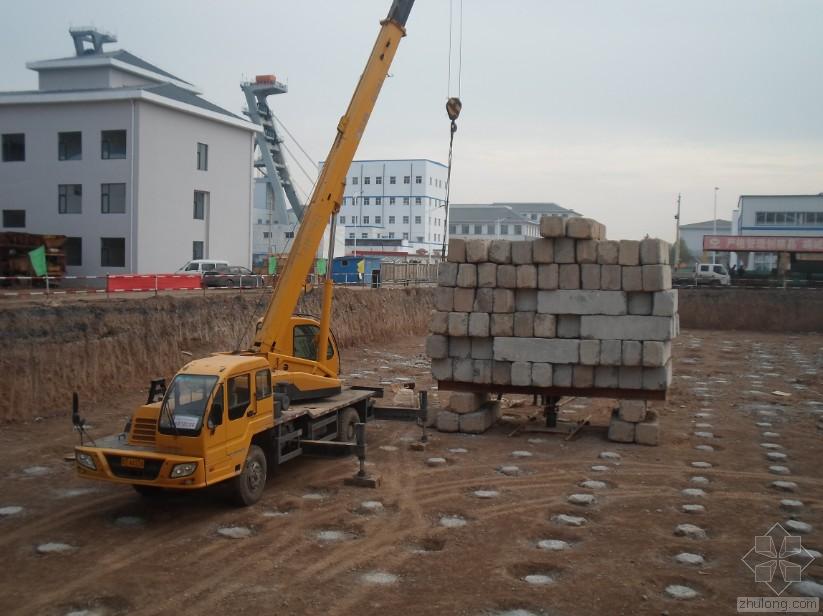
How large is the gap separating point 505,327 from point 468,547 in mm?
6479

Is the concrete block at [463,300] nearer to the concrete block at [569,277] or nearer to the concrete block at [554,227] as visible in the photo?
the concrete block at [569,277]

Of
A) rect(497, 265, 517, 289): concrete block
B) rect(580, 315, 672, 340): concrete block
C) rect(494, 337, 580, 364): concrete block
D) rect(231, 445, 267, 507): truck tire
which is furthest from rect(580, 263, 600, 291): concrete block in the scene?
rect(231, 445, 267, 507): truck tire

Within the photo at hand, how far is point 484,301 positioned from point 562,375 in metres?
2.10

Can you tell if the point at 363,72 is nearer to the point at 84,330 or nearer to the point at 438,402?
the point at 438,402

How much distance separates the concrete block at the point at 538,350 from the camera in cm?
1495

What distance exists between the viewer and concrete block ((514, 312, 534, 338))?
49.9 feet

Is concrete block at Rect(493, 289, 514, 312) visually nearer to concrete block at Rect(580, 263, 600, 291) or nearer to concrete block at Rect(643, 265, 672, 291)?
concrete block at Rect(580, 263, 600, 291)

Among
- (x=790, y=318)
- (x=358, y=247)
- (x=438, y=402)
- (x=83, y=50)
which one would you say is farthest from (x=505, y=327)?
(x=358, y=247)

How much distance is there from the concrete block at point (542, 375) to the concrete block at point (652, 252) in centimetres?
272

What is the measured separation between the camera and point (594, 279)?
14828mm

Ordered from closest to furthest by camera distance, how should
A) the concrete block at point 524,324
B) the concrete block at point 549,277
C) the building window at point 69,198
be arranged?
the concrete block at point 549,277, the concrete block at point 524,324, the building window at point 69,198

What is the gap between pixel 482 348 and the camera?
15719 millimetres

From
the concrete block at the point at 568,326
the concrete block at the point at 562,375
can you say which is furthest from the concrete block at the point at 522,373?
the concrete block at the point at 568,326

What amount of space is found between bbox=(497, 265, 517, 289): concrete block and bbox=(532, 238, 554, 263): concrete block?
481 millimetres
